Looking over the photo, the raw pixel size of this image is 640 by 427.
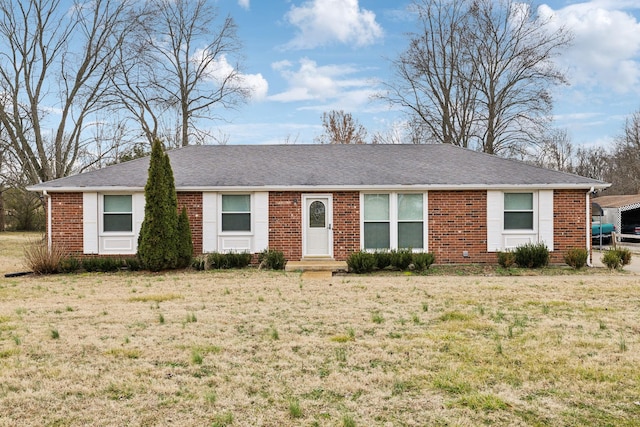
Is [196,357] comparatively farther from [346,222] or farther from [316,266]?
[346,222]

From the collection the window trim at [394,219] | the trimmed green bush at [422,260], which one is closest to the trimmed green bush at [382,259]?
the trimmed green bush at [422,260]

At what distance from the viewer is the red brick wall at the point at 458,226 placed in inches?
562

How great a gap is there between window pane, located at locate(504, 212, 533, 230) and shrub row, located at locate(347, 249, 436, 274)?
2.84 metres

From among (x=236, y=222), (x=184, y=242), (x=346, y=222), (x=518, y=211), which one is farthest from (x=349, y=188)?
(x=518, y=211)

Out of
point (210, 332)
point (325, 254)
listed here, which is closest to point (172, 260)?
point (325, 254)

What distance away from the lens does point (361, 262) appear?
1281 cm

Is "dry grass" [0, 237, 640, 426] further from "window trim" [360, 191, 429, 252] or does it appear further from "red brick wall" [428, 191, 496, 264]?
"window trim" [360, 191, 429, 252]

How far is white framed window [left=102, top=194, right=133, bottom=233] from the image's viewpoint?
1449cm

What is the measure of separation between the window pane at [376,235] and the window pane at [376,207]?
18cm

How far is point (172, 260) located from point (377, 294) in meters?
6.53

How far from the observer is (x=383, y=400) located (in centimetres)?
406

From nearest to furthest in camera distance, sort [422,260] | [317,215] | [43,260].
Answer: [422,260]
[43,260]
[317,215]

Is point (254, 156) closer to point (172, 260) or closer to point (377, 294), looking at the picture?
point (172, 260)

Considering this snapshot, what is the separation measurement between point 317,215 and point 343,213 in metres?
0.79
